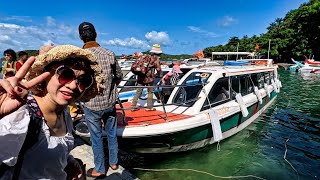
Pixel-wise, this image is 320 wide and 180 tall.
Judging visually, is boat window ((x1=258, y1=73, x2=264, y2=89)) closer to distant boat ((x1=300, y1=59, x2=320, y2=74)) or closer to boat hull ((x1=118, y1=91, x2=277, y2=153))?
boat hull ((x1=118, y1=91, x2=277, y2=153))

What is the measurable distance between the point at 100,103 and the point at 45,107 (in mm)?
2361

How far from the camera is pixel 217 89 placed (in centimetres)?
707

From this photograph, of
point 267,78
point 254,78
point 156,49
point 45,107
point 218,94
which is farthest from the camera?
point 267,78

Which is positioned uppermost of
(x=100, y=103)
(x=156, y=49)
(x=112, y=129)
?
(x=156, y=49)

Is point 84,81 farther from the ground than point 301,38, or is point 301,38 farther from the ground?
point 301,38

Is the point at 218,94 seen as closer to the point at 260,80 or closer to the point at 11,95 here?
the point at 260,80

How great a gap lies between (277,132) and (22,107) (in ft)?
30.4

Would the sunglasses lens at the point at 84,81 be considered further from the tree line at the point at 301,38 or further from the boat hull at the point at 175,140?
the tree line at the point at 301,38

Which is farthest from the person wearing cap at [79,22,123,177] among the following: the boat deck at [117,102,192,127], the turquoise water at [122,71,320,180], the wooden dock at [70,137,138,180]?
the turquoise water at [122,71,320,180]

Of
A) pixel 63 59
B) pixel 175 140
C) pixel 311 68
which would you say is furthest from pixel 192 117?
pixel 311 68

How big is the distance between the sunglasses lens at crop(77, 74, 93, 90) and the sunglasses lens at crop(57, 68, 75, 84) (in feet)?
0.26

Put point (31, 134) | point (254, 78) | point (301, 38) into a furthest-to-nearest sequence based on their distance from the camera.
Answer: point (301, 38)
point (254, 78)
point (31, 134)

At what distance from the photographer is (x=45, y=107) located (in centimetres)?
161

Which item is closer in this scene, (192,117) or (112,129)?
(112,129)
